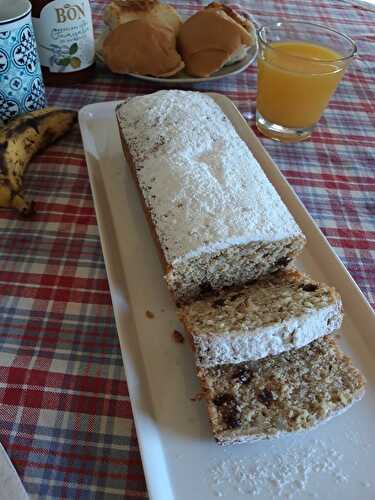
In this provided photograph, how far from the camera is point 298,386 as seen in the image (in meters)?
1.04

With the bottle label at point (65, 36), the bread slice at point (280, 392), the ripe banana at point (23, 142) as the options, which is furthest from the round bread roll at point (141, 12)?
the bread slice at point (280, 392)

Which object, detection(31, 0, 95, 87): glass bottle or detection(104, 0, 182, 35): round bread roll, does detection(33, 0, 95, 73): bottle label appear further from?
detection(104, 0, 182, 35): round bread roll

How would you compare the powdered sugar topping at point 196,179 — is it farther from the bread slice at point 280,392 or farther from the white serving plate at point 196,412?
the bread slice at point 280,392

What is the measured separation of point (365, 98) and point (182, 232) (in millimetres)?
1366

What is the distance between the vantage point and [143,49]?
74.2 inches

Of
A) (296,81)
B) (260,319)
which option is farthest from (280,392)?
(296,81)

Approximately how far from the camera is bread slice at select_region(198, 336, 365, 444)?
96 cm

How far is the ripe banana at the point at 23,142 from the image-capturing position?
145 cm

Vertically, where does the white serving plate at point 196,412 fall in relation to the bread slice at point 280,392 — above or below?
below

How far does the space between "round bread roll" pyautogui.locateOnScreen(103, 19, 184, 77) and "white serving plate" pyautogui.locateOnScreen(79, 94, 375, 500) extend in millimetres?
712

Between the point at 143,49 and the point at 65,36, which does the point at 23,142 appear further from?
the point at 143,49

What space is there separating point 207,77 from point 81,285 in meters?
1.13

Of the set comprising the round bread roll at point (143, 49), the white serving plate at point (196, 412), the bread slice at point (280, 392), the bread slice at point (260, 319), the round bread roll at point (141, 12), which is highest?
the round bread roll at point (141, 12)

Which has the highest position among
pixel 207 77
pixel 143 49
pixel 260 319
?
pixel 143 49
